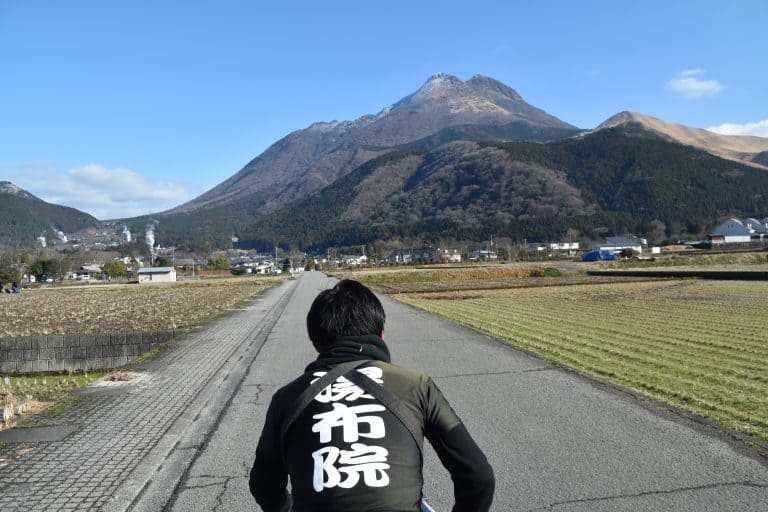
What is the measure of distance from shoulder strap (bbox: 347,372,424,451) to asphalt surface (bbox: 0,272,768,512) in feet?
6.93

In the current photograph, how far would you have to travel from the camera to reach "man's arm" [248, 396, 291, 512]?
88.9 inches

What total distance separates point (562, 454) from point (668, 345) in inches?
300

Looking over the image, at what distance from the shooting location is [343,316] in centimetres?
246

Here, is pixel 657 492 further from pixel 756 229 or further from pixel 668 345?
pixel 756 229

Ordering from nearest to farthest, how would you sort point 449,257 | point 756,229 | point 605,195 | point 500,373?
1. point 500,373
2. point 756,229
3. point 449,257
4. point 605,195

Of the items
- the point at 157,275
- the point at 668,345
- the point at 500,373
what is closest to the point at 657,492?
the point at 500,373

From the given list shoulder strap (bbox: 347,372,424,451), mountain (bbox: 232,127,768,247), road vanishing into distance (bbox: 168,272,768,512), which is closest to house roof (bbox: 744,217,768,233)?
mountain (bbox: 232,127,768,247)

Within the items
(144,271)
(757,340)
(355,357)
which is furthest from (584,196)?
(355,357)

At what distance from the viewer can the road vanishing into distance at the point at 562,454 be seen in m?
3.98

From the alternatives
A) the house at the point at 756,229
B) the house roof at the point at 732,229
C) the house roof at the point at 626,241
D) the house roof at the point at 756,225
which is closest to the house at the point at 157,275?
the house roof at the point at 626,241

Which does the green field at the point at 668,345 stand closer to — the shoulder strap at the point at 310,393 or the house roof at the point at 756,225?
the shoulder strap at the point at 310,393

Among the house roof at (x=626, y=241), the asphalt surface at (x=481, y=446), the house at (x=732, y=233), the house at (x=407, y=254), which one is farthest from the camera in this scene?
the house at (x=407, y=254)

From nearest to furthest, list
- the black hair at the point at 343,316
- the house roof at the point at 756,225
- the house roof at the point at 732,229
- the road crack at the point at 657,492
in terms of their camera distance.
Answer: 1. the black hair at the point at 343,316
2. the road crack at the point at 657,492
3. the house roof at the point at 732,229
4. the house roof at the point at 756,225

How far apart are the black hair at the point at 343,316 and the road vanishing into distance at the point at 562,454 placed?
2047 mm
